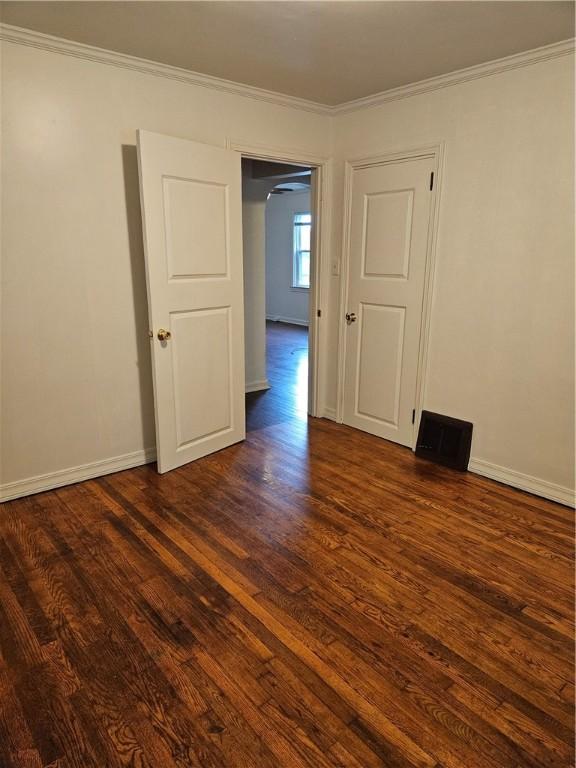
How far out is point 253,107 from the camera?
10.7 feet

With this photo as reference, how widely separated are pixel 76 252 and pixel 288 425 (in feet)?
6.77

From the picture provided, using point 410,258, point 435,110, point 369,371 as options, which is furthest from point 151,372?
point 435,110

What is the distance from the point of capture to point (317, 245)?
3.88 m

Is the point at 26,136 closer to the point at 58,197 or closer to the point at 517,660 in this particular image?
the point at 58,197

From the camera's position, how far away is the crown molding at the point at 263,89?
2.42 meters

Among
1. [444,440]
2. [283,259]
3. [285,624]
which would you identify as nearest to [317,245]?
[444,440]

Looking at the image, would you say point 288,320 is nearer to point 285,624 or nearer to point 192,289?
point 192,289

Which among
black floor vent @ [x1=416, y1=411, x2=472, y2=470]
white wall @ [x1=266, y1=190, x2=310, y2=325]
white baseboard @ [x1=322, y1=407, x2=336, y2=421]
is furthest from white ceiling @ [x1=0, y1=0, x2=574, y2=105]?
white wall @ [x1=266, y1=190, x2=310, y2=325]

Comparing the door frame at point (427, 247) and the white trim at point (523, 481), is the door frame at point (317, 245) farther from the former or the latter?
the white trim at point (523, 481)

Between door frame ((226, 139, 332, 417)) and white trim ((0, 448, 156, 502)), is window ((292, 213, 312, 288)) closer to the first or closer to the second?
door frame ((226, 139, 332, 417))

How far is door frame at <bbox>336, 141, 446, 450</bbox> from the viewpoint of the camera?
10.1ft

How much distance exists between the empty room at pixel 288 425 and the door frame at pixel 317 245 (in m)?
0.02

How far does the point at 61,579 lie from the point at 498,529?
212 cm

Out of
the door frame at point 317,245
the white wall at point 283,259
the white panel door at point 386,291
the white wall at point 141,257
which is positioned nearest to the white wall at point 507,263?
the white wall at point 141,257
